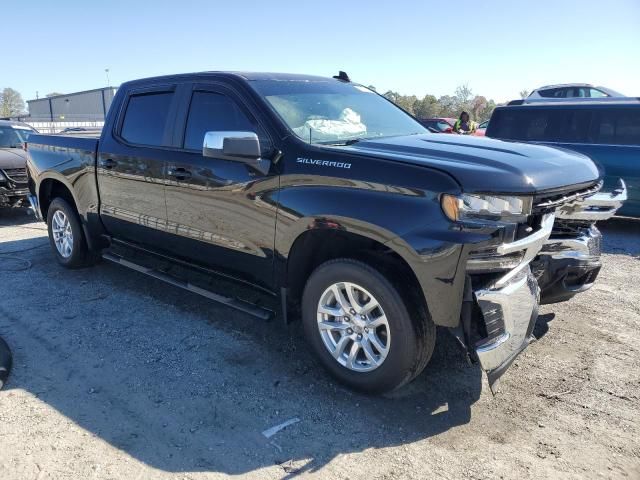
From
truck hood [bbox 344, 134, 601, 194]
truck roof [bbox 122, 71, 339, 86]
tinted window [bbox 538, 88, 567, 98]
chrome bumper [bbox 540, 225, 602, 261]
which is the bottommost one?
chrome bumper [bbox 540, 225, 602, 261]

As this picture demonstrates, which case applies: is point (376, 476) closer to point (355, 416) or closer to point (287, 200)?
point (355, 416)

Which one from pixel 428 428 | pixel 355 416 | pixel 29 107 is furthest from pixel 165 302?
pixel 29 107

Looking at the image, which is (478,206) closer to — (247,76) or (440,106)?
(247,76)

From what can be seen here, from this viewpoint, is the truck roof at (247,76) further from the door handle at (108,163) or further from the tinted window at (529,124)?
the tinted window at (529,124)

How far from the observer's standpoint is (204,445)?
2.72 m

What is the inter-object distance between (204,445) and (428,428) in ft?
4.06

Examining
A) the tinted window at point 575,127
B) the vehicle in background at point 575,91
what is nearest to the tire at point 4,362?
the tinted window at point 575,127

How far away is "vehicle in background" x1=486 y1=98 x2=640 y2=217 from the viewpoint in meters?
7.14

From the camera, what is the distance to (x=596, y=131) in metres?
7.43

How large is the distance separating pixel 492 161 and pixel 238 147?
1531 millimetres

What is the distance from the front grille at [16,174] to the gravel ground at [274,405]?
5.24 meters

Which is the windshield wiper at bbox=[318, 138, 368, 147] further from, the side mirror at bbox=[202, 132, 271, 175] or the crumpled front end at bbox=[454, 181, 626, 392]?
the crumpled front end at bbox=[454, 181, 626, 392]

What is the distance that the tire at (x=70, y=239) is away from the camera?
17.9 feet

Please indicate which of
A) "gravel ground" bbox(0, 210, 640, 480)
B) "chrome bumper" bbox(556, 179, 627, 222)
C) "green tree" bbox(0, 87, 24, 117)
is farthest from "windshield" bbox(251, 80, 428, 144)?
"green tree" bbox(0, 87, 24, 117)
